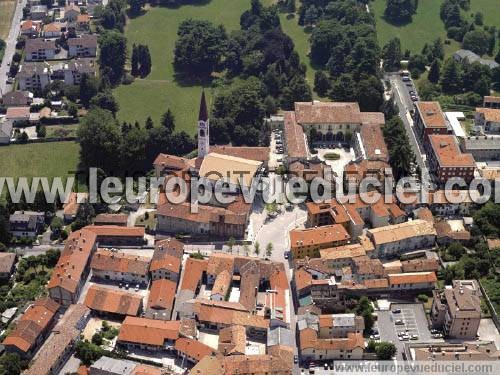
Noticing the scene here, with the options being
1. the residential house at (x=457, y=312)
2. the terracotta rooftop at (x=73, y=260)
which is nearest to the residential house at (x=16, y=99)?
the terracotta rooftop at (x=73, y=260)

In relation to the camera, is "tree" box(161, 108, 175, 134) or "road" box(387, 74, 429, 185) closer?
"road" box(387, 74, 429, 185)

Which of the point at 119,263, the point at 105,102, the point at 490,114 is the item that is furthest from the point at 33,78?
the point at 490,114

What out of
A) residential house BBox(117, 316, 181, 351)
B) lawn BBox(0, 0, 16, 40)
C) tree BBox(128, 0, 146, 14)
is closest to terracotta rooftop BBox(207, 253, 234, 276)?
residential house BBox(117, 316, 181, 351)

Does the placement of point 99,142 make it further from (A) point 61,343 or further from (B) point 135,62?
(A) point 61,343

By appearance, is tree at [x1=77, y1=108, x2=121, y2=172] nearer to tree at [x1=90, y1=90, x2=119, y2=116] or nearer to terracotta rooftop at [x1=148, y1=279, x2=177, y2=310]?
tree at [x1=90, y1=90, x2=119, y2=116]

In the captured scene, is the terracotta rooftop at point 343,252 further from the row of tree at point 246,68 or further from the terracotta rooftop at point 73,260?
the row of tree at point 246,68

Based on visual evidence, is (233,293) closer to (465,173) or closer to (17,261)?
(17,261)
